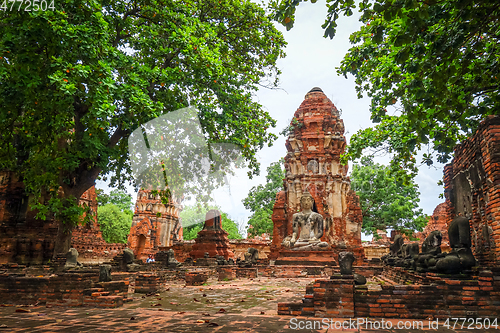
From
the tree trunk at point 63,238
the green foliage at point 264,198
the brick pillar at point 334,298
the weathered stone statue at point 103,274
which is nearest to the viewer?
the brick pillar at point 334,298

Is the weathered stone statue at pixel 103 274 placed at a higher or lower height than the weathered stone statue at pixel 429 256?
lower

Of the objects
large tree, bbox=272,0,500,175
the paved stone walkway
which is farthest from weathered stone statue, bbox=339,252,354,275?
large tree, bbox=272,0,500,175

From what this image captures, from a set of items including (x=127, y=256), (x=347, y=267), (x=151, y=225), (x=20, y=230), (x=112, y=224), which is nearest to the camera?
(x=347, y=267)

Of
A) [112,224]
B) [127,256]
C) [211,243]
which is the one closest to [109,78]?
[127,256]

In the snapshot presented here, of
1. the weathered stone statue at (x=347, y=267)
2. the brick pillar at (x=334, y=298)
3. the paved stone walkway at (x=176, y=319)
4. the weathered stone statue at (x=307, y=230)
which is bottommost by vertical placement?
the paved stone walkway at (x=176, y=319)

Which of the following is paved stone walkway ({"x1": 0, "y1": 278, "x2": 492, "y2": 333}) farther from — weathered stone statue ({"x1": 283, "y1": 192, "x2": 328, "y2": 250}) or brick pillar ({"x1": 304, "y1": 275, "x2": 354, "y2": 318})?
weathered stone statue ({"x1": 283, "y1": 192, "x2": 328, "y2": 250})

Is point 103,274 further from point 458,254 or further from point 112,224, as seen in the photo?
point 112,224

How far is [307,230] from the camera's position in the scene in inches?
564

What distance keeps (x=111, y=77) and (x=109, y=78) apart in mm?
241

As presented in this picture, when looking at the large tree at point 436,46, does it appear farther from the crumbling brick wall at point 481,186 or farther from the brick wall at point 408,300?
the brick wall at point 408,300

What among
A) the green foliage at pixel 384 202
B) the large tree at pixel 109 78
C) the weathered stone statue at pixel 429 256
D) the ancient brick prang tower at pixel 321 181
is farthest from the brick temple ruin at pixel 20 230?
the green foliage at pixel 384 202

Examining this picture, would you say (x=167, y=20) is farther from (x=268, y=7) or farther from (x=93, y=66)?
(x=268, y=7)

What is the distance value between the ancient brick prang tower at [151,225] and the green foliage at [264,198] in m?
6.47

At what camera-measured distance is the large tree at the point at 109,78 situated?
670 cm
